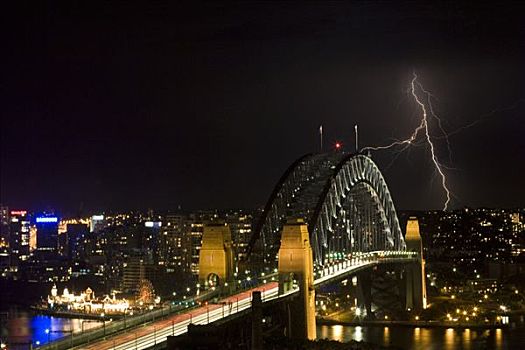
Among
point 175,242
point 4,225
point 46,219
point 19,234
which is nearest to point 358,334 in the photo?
point 175,242

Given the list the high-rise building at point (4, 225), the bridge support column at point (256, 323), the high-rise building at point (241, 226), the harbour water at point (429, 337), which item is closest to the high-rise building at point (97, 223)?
the high-rise building at point (4, 225)

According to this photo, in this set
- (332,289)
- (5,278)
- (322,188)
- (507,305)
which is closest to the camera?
(322,188)

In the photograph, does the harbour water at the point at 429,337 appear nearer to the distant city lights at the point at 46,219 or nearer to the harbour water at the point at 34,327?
the harbour water at the point at 34,327

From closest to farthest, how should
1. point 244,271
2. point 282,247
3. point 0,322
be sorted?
point 282,247 → point 244,271 → point 0,322

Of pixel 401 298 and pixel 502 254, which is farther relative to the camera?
Answer: pixel 502 254

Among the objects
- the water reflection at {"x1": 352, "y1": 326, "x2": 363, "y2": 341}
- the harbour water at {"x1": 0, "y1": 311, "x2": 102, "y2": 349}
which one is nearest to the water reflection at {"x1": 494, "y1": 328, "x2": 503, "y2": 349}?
the water reflection at {"x1": 352, "y1": 326, "x2": 363, "y2": 341}

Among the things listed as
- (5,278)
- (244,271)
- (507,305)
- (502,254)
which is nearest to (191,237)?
(5,278)

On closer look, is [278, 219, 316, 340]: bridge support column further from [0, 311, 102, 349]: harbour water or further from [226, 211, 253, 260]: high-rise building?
[226, 211, 253, 260]: high-rise building

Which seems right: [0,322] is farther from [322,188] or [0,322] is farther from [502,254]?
[502,254]

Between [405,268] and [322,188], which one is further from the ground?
[322,188]
